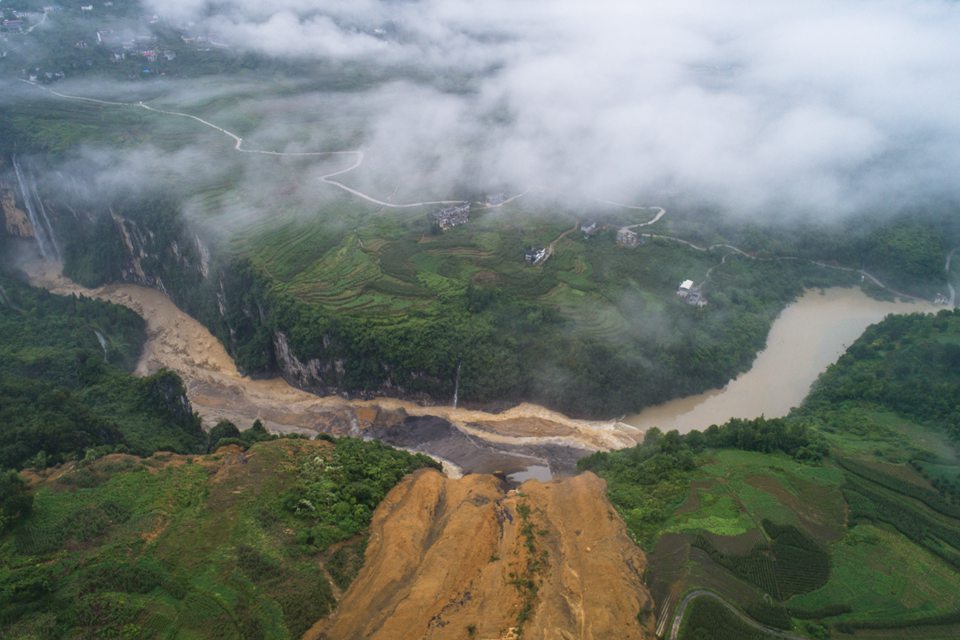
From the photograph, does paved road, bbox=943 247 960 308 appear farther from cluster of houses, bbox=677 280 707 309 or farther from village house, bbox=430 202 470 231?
village house, bbox=430 202 470 231

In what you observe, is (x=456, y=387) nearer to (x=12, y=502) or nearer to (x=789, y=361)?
(x=789, y=361)

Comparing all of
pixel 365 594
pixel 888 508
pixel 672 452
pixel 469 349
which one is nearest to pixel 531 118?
pixel 469 349

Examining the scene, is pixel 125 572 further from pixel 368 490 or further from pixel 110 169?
pixel 110 169

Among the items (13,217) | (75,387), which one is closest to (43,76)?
(13,217)

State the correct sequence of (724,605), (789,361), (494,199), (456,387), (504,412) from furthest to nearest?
(494,199), (789,361), (456,387), (504,412), (724,605)

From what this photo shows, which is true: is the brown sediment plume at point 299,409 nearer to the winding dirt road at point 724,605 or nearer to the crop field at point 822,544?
the crop field at point 822,544

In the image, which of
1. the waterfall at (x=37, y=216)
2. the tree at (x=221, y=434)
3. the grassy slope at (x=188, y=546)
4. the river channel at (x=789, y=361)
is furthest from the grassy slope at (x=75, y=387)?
the river channel at (x=789, y=361)
